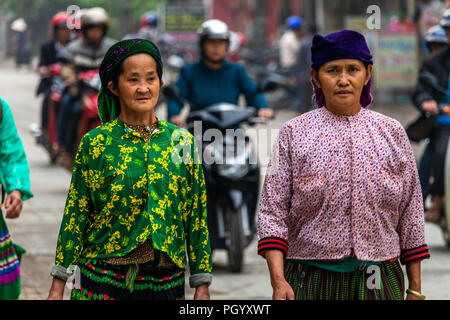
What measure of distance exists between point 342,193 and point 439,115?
5.62 metres

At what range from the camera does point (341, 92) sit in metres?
4.13

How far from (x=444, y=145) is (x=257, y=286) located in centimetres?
253

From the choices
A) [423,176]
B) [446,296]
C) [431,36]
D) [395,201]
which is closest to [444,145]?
[423,176]

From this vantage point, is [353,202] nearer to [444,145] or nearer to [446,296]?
[446,296]

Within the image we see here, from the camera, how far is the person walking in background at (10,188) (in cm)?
536

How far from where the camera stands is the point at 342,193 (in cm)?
405

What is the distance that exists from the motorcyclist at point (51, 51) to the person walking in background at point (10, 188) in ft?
31.8

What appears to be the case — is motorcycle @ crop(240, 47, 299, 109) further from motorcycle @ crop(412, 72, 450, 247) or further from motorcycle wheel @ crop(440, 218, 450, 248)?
motorcycle wheel @ crop(440, 218, 450, 248)

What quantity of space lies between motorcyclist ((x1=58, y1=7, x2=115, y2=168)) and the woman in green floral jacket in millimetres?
7762

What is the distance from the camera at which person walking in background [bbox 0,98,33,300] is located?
5355mm

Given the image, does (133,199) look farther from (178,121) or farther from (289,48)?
(289,48)

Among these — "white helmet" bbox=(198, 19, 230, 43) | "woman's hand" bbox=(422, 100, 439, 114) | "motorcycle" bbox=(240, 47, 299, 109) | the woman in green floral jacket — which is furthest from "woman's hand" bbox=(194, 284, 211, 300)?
"motorcycle" bbox=(240, 47, 299, 109)

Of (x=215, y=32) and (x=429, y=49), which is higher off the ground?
(x=215, y=32)

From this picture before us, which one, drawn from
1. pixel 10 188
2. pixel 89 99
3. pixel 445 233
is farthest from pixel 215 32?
pixel 89 99
